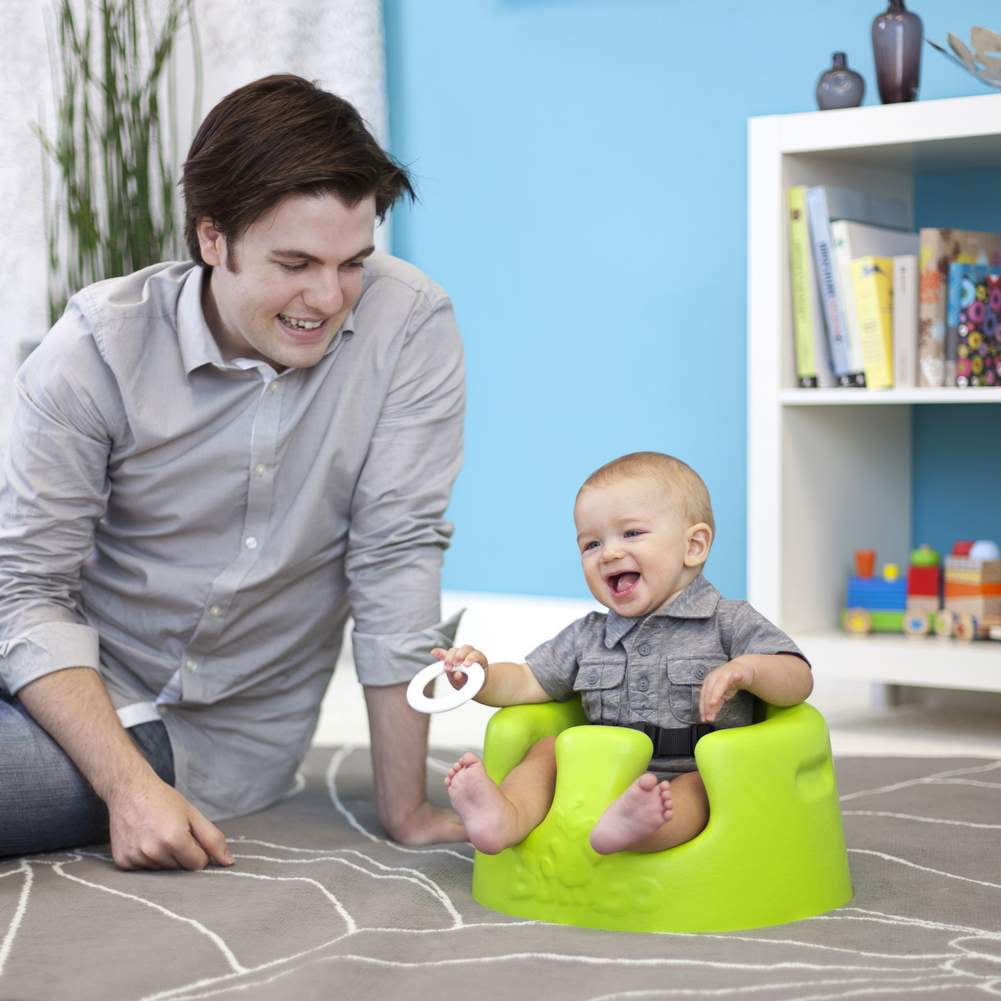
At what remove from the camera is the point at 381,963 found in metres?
1.13

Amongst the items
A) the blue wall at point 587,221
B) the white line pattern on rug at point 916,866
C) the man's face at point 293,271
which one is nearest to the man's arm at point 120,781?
the man's face at point 293,271

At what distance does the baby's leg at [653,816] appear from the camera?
1.14 meters

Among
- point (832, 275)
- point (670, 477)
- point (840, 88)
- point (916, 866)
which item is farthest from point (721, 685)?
point (840, 88)

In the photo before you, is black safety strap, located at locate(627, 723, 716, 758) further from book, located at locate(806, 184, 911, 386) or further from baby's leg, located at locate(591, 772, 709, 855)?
book, located at locate(806, 184, 911, 386)

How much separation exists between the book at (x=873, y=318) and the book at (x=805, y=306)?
53mm

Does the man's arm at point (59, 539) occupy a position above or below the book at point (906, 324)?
below

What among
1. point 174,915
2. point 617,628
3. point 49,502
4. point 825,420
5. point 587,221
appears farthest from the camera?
point 587,221

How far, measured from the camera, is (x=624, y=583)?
4.42 ft

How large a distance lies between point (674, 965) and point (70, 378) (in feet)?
2.66

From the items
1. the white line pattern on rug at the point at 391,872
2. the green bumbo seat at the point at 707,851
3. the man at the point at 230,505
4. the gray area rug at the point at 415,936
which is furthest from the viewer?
the man at the point at 230,505

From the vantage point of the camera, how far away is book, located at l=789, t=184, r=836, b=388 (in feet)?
6.98

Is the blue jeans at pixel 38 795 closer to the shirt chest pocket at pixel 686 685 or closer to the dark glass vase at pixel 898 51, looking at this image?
the shirt chest pocket at pixel 686 685

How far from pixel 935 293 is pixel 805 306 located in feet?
0.58

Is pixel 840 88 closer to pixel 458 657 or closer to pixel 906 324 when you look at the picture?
pixel 906 324
